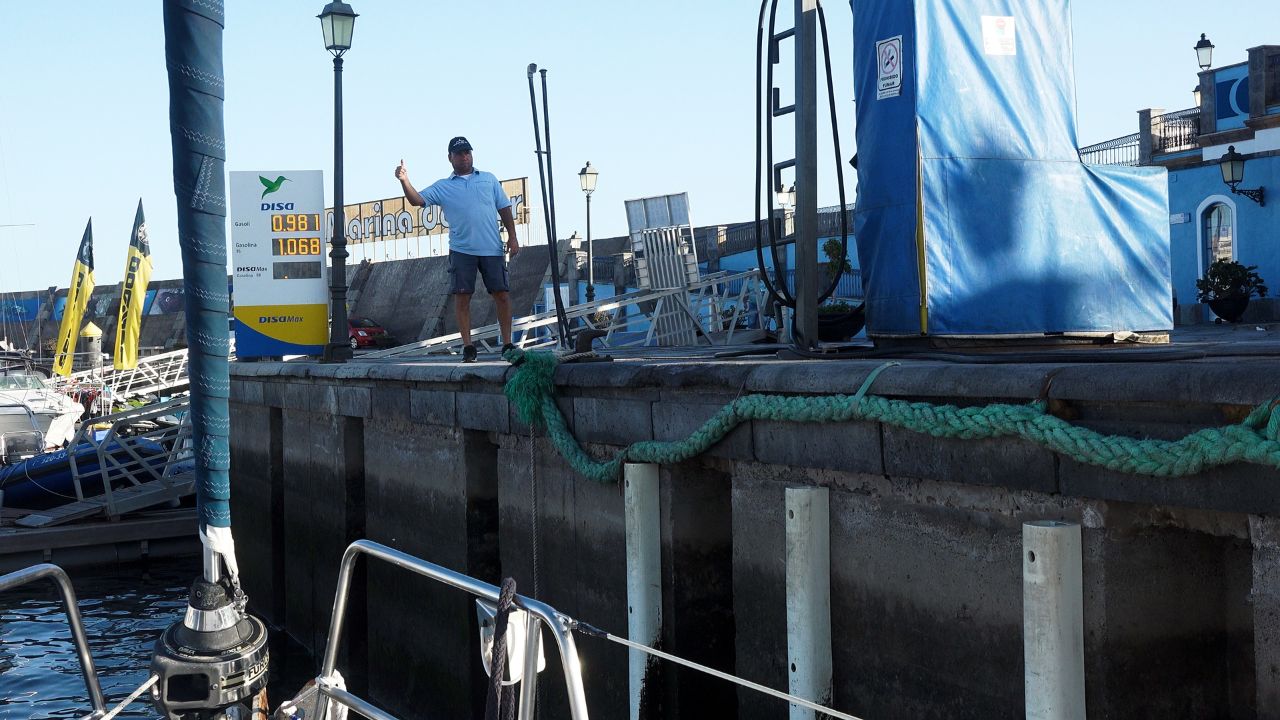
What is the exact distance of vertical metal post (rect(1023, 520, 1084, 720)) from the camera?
383 centimetres

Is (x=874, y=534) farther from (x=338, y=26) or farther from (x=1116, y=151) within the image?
(x=1116, y=151)

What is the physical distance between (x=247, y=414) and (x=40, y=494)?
16.2ft

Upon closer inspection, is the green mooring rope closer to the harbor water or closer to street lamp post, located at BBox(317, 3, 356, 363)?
the harbor water

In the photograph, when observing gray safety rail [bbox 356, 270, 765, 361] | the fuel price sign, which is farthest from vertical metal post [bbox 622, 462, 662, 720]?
gray safety rail [bbox 356, 270, 765, 361]

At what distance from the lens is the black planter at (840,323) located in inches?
317

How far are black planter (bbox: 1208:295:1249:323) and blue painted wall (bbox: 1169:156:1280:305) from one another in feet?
13.1

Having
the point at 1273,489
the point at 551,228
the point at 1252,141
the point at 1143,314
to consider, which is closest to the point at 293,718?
the point at 1273,489

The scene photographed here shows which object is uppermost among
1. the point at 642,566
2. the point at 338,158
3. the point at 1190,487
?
the point at 338,158

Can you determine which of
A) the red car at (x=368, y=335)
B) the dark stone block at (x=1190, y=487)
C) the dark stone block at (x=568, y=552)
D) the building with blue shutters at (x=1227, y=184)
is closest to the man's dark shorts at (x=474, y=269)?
the dark stone block at (x=568, y=552)

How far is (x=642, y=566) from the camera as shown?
598 centimetres

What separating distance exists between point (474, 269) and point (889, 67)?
425 centimetres

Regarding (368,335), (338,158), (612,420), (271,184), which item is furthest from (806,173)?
(368,335)

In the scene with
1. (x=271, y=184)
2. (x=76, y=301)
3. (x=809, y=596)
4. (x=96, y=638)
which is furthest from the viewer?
(x=76, y=301)

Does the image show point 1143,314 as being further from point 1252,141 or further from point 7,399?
point 7,399
